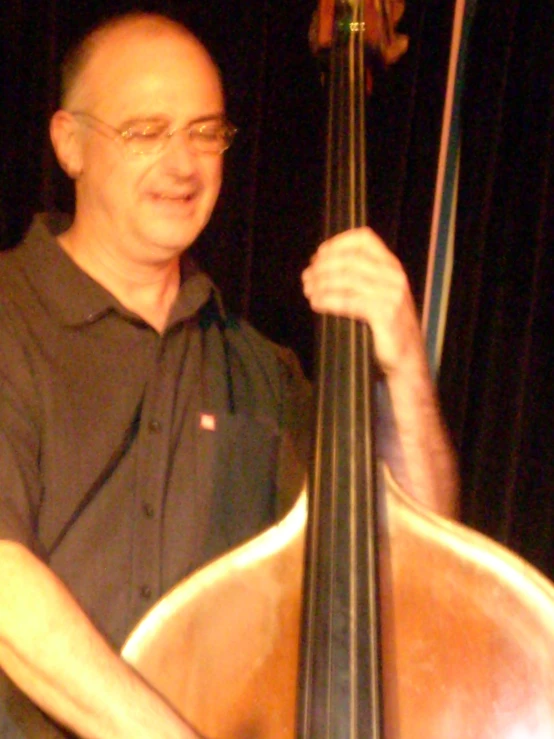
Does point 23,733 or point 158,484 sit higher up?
point 158,484

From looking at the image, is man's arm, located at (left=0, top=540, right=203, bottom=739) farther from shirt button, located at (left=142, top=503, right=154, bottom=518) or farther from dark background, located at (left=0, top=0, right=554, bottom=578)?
dark background, located at (left=0, top=0, right=554, bottom=578)

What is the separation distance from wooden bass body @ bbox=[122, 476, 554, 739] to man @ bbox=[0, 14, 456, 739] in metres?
0.18

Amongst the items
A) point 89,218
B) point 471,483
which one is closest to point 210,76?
point 89,218

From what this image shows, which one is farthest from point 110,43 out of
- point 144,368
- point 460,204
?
point 460,204

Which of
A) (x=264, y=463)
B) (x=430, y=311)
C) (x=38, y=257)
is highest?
(x=38, y=257)

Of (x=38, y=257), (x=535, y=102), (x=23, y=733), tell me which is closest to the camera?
(x=23, y=733)

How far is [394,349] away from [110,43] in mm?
573

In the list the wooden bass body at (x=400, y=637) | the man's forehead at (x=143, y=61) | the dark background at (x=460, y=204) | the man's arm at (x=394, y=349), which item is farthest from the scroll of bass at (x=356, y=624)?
the dark background at (x=460, y=204)

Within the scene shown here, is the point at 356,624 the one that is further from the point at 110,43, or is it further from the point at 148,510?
the point at 110,43

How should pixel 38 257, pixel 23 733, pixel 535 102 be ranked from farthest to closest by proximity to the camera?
1. pixel 535 102
2. pixel 38 257
3. pixel 23 733

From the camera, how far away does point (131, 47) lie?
122cm

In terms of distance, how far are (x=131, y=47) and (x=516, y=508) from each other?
3.19ft

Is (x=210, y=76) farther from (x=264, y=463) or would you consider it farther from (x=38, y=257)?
(x=264, y=463)

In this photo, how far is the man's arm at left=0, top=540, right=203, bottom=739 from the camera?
818 millimetres
